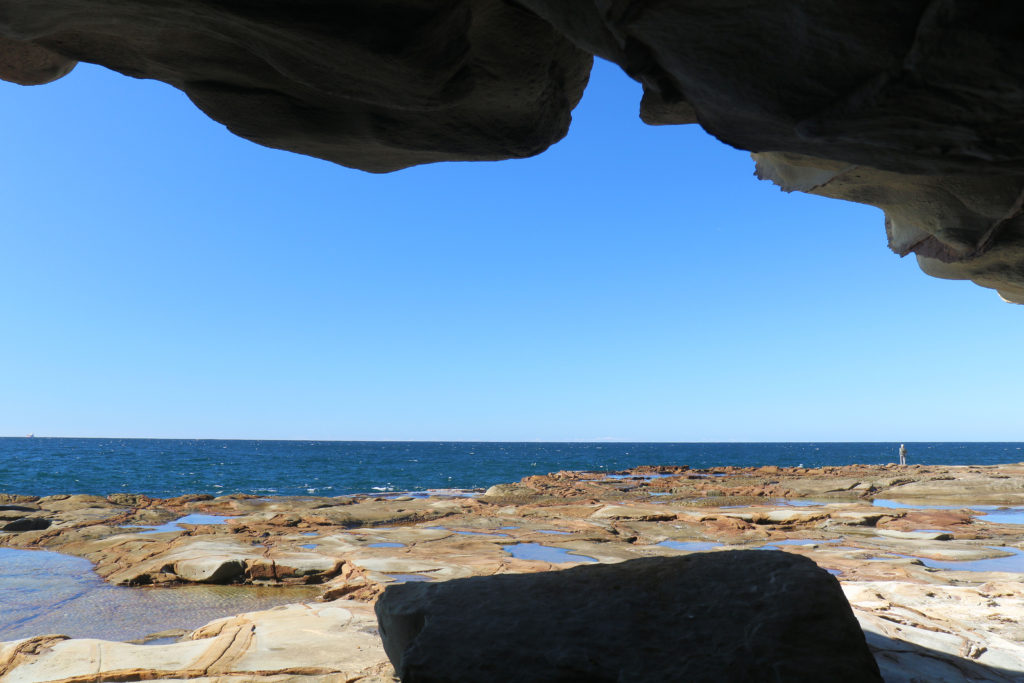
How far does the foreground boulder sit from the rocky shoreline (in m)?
0.93

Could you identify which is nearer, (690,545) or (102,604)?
(102,604)

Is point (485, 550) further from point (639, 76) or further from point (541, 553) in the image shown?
point (639, 76)

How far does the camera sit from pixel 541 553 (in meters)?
9.87

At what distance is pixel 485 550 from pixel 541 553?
36.4 inches

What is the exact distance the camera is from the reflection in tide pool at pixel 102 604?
591 centimetres

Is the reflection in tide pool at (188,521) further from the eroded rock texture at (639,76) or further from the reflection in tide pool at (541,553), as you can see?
the eroded rock texture at (639,76)

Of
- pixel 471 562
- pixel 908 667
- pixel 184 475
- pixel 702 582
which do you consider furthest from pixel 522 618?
pixel 184 475

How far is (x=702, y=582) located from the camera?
3.53 meters

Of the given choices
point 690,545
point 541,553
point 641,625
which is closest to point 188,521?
point 541,553

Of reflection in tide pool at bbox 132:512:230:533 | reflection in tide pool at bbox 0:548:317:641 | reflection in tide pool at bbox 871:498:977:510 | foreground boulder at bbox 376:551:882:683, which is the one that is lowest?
reflection in tide pool at bbox 132:512:230:533

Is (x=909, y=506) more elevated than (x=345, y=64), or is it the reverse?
(x=345, y=64)

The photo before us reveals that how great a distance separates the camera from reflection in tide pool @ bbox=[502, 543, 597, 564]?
30.4 ft

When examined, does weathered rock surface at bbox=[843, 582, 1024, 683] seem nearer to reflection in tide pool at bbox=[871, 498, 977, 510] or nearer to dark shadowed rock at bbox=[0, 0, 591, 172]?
dark shadowed rock at bbox=[0, 0, 591, 172]

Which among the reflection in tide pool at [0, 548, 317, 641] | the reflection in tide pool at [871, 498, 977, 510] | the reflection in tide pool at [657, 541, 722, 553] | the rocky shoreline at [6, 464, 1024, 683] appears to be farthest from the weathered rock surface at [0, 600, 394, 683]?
the reflection in tide pool at [871, 498, 977, 510]
